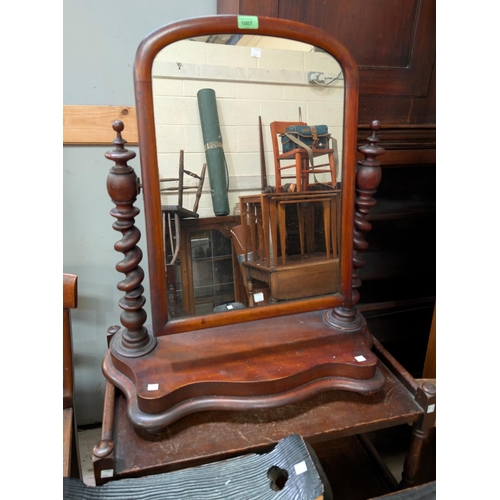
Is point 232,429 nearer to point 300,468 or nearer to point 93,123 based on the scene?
point 300,468

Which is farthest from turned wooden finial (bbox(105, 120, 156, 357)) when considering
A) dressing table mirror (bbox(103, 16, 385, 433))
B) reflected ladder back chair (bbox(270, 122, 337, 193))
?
reflected ladder back chair (bbox(270, 122, 337, 193))

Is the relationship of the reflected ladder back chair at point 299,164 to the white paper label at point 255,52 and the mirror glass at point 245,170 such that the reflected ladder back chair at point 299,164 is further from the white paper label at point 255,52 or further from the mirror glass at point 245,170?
the white paper label at point 255,52

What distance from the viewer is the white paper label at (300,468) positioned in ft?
1.90

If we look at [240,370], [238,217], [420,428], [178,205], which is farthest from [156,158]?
[420,428]

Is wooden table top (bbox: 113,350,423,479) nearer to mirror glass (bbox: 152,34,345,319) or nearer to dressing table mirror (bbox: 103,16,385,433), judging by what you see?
dressing table mirror (bbox: 103,16,385,433)

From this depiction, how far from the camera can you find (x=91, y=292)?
4.04 ft

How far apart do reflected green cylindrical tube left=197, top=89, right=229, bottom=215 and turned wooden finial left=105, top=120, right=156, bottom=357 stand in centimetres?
14

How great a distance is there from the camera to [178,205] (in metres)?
0.72

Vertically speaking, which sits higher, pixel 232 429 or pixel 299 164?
pixel 299 164

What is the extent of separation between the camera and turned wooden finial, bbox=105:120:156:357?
664 millimetres

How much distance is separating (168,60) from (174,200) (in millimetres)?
244

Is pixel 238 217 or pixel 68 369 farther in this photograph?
pixel 68 369

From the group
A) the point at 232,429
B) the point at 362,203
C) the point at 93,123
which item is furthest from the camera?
Answer: the point at 93,123

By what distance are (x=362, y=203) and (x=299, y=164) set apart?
17 cm
